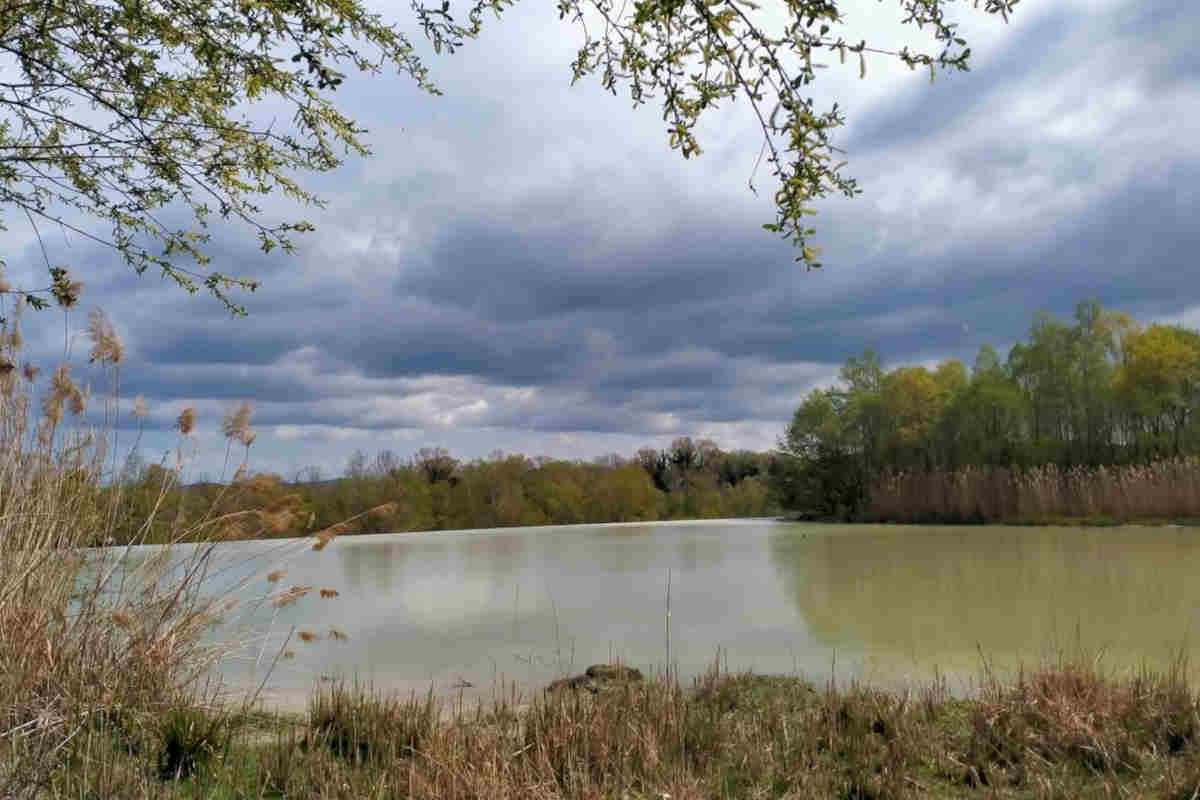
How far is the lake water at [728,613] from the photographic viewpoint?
191 inches

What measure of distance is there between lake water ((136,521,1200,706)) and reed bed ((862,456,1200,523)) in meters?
6.28

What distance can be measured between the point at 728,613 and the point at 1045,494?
56.4 ft

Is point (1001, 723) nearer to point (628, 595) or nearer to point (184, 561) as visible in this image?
point (184, 561)

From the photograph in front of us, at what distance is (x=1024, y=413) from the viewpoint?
2691 centimetres

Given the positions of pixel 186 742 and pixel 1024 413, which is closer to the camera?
pixel 186 742

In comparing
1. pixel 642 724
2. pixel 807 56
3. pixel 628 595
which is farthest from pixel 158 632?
pixel 628 595

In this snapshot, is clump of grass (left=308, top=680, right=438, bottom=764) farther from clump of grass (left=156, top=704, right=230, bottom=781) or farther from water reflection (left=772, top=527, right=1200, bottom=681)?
water reflection (left=772, top=527, right=1200, bottom=681)

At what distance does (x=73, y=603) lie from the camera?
3.64m

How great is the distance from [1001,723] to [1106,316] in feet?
87.3

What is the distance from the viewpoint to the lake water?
485 centimetres

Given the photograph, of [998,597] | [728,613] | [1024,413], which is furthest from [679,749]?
[1024,413]

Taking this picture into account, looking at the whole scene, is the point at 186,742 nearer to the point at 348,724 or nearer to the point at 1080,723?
the point at 348,724

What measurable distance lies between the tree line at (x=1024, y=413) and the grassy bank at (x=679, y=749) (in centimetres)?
2138

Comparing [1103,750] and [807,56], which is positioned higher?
[807,56]
